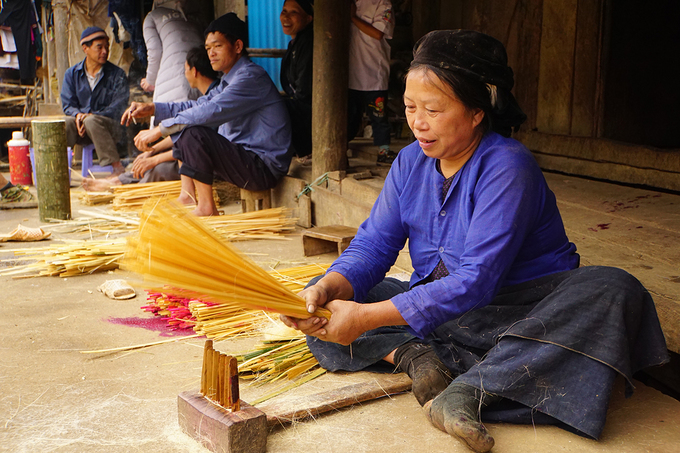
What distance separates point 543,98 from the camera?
15.4 feet

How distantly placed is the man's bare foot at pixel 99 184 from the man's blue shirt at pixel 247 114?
4.41ft

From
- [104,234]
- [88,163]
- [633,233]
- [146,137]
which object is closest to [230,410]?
[633,233]

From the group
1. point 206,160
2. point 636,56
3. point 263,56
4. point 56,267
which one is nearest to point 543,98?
point 636,56

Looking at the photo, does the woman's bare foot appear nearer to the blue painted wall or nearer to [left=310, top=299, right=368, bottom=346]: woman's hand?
[left=310, top=299, right=368, bottom=346]: woman's hand

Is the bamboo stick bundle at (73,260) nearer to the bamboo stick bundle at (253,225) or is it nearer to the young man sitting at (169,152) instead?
the bamboo stick bundle at (253,225)

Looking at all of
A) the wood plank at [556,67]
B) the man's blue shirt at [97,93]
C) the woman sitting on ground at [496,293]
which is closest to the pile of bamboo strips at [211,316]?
the woman sitting on ground at [496,293]

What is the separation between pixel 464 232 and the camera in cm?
203

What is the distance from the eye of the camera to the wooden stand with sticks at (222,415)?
174 centimetres

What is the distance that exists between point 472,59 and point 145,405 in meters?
1.49

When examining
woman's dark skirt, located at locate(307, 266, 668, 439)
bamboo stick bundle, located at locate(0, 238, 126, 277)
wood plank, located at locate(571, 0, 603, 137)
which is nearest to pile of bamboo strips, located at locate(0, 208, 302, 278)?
bamboo stick bundle, located at locate(0, 238, 126, 277)

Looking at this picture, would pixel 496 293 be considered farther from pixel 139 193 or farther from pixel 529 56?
pixel 139 193

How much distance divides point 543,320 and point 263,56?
5.26m

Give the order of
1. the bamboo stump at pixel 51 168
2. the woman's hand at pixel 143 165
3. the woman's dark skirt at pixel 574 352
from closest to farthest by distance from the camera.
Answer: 1. the woman's dark skirt at pixel 574 352
2. the bamboo stump at pixel 51 168
3. the woman's hand at pixel 143 165

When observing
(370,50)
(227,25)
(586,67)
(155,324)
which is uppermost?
(227,25)
